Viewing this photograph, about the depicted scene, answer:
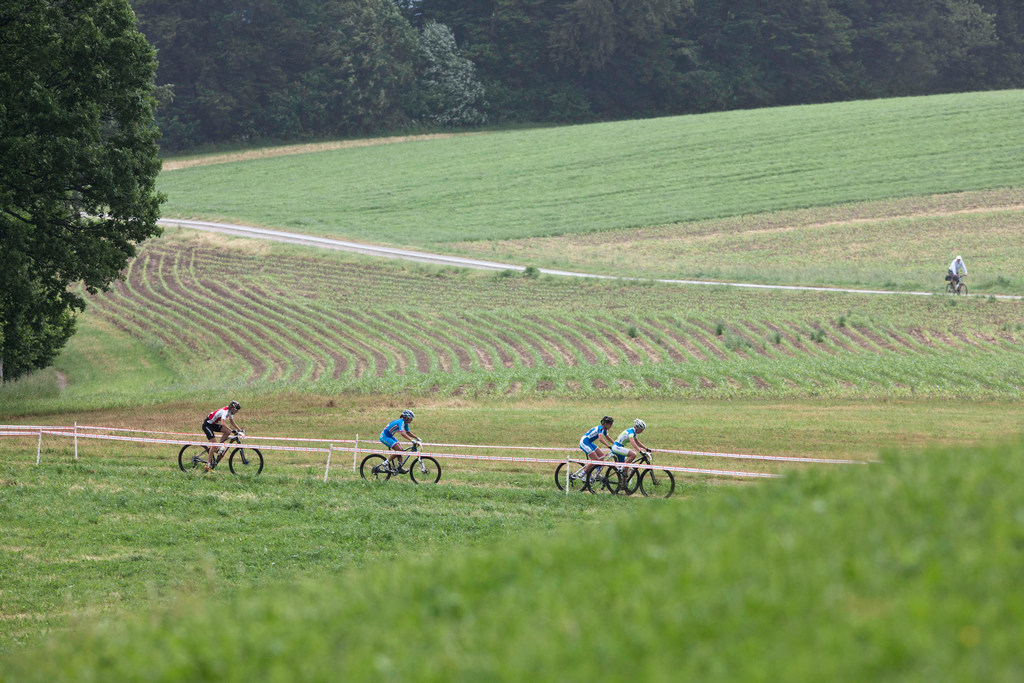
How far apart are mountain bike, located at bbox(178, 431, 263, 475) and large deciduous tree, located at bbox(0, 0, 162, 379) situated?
8.20 metres

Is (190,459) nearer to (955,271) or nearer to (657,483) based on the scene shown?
(657,483)

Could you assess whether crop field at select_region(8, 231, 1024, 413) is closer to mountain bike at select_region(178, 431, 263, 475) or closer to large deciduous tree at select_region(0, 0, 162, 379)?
large deciduous tree at select_region(0, 0, 162, 379)

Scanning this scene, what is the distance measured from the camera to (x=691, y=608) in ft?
21.6

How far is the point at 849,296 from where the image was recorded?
42750 millimetres

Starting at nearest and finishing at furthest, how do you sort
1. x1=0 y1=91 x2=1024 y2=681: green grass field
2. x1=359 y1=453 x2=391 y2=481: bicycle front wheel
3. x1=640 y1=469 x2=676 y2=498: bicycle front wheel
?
x1=0 y1=91 x2=1024 y2=681: green grass field → x1=640 y1=469 x2=676 y2=498: bicycle front wheel → x1=359 y1=453 x2=391 y2=481: bicycle front wheel

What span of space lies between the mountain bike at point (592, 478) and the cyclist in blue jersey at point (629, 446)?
330 mm

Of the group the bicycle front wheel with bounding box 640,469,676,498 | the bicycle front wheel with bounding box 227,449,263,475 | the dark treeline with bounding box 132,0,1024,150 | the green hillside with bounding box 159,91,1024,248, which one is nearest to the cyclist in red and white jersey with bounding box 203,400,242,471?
the bicycle front wheel with bounding box 227,449,263,475

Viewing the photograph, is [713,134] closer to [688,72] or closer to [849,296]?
[688,72]

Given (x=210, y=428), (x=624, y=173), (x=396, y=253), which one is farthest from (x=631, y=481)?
(x=624, y=173)

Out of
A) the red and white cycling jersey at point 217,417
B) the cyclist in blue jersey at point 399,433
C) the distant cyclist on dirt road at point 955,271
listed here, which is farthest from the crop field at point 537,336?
the cyclist in blue jersey at point 399,433

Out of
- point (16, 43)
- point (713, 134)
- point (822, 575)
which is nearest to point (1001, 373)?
point (822, 575)

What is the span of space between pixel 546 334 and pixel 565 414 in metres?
11.5

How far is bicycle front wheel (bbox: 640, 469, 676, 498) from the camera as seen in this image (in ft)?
63.3

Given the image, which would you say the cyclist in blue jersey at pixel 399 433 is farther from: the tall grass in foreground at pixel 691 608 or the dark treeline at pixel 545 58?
the dark treeline at pixel 545 58
